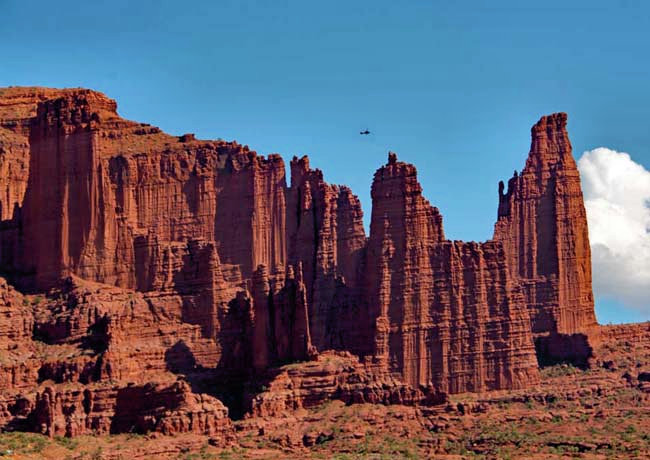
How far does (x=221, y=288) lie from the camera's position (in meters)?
191

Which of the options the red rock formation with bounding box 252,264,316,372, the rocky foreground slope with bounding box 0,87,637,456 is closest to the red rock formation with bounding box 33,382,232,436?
the rocky foreground slope with bounding box 0,87,637,456

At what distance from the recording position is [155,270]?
19200 centimetres

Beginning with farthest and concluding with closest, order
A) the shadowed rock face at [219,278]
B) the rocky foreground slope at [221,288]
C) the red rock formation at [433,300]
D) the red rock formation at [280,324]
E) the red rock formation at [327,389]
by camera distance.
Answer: the red rock formation at [433,300] < the shadowed rock face at [219,278] < the red rock formation at [280,324] < the rocky foreground slope at [221,288] < the red rock formation at [327,389]

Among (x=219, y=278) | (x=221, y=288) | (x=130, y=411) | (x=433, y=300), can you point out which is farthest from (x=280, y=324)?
(x=130, y=411)

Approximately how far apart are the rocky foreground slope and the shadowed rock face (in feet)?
0.39

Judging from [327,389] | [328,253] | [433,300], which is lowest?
[327,389]

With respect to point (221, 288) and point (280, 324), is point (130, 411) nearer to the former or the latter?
point (280, 324)

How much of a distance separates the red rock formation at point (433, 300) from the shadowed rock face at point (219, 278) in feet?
0.28

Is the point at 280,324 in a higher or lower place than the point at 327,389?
higher

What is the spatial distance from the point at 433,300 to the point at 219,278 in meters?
12.7

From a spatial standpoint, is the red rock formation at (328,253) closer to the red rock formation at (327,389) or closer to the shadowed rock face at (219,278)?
the shadowed rock face at (219,278)

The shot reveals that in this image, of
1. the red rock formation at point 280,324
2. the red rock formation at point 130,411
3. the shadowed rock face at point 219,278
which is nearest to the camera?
the red rock formation at point 130,411

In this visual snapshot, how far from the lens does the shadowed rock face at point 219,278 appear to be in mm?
186000

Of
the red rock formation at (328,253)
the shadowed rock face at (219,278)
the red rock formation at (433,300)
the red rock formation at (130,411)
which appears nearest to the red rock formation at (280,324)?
the shadowed rock face at (219,278)
